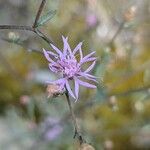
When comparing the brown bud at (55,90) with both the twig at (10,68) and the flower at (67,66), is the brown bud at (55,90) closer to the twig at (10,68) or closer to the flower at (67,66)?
the flower at (67,66)

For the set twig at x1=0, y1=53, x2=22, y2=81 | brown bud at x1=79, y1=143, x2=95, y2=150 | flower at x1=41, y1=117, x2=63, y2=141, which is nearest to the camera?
brown bud at x1=79, y1=143, x2=95, y2=150

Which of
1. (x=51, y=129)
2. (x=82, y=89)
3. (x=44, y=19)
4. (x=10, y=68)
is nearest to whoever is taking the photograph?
(x=44, y=19)

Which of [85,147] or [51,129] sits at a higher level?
[51,129]

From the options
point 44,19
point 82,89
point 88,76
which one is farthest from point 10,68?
point 88,76

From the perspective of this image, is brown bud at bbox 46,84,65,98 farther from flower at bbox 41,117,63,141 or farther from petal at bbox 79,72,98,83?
flower at bbox 41,117,63,141

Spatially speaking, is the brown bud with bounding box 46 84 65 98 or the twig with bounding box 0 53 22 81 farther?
the twig with bounding box 0 53 22 81

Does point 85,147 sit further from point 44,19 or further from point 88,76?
point 44,19

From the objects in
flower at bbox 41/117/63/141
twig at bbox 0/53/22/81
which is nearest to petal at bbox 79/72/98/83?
flower at bbox 41/117/63/141

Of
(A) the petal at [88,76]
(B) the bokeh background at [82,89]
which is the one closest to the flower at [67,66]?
(A) the petal at [88,76]

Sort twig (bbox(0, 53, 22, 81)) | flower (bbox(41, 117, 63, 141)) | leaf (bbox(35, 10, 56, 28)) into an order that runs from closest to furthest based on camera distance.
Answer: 1. leaf (bbox(35, 10, 56, 28))
2. flower (bbox(41, 117, 63, 141))
3. twig (bbox(0, 53, 22, 81))
